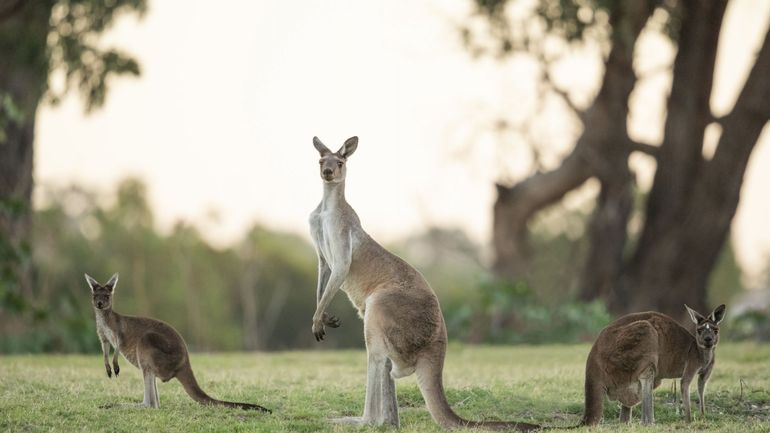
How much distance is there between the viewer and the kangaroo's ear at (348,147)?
28.2 ft

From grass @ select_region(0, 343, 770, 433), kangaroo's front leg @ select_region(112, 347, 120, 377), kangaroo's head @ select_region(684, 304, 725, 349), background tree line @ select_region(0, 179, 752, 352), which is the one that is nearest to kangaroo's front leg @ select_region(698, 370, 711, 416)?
grass @ select_region(0, 343, 770, 433)

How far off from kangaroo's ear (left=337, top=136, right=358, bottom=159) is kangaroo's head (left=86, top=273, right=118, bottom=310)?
1.96m

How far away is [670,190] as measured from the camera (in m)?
20.4

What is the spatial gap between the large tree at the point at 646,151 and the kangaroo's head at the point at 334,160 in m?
12.3

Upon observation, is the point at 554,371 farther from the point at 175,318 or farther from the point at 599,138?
the point at 175,318

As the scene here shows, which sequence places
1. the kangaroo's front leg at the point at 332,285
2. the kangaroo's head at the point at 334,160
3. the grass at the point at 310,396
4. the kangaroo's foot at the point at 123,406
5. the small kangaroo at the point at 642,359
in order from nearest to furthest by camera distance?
the small kangaroo at the point at 642,359, the grass at the point at 310,396, the kangaroo's front leg at the point at 332,285, the kangaroo's head at the point at 334,160, the kangaroo's foot at the point at 123,406

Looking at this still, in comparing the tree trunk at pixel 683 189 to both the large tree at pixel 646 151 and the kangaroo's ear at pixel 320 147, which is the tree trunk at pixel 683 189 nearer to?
the large tree at pixel 646 151

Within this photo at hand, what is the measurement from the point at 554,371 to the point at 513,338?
655 centimetres

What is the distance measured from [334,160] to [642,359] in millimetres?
2714

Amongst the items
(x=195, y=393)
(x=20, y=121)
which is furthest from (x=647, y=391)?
(x=20, y=121)

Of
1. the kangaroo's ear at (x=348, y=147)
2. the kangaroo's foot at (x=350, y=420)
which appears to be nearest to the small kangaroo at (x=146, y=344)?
the kangaroo's foot at (x=350, y=420)

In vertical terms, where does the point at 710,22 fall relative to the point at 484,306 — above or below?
above

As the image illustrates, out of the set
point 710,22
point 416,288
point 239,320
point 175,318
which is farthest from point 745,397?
point 239,320

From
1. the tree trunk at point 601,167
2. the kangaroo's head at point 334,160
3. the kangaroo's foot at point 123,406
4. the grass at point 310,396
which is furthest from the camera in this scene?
the tree trunk at point 601,167
